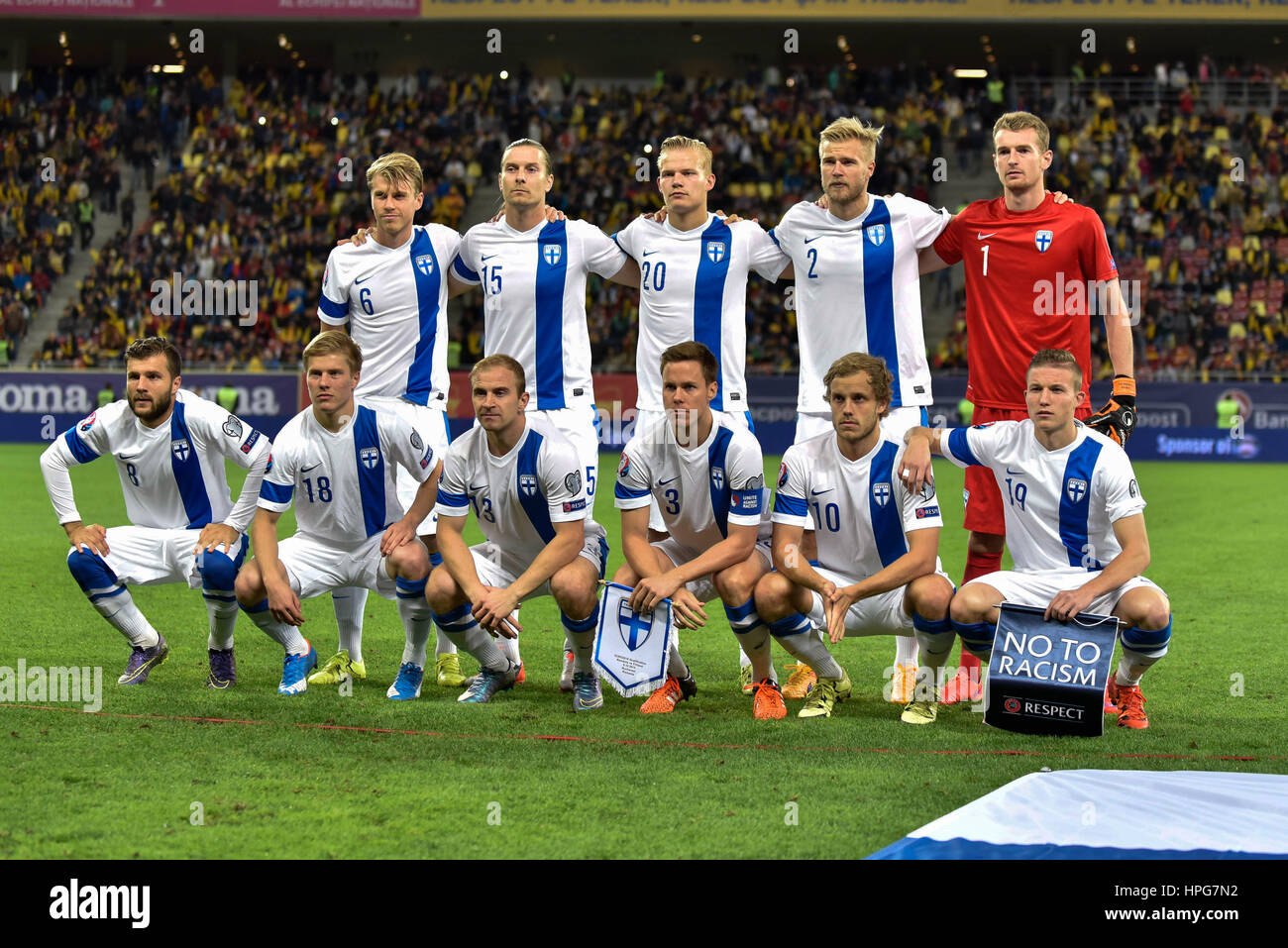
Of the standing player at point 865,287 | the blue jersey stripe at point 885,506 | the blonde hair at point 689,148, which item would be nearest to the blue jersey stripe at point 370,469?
the blonde hair at point 689,148

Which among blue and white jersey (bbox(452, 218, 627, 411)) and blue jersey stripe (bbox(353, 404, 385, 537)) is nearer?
blue jersey stripe (bbox(353, 404, 385, 537))

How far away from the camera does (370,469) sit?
6496mm

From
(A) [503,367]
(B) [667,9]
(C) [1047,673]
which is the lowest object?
(C) [1047,673]

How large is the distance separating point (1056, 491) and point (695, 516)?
1.53 metres

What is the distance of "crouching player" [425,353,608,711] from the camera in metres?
5.92

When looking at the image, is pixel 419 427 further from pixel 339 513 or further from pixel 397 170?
pixel 397 170

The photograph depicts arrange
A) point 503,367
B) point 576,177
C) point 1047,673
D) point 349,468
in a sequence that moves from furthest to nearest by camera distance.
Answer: point 576,177 < point 349,468 < point 503,367 < point 1047,673

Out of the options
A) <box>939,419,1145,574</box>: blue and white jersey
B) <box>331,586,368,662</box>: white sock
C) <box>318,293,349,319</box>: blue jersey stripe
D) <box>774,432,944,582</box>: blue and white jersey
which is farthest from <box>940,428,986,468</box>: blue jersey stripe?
<box>318,293,349,319</box>: blue jersey stripe

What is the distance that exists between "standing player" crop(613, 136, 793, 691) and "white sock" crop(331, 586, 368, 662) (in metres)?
1.49

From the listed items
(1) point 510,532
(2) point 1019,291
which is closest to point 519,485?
(1) point 510,532

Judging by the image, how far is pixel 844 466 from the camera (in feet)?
19.7

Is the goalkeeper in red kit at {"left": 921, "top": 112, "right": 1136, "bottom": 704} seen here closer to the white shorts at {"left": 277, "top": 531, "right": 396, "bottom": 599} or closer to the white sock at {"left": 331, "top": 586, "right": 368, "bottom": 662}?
the white shorts at {"left": 277, "top": 531, "right": 396, "bottom": 599}

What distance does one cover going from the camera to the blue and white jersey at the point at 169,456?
6.55 meters

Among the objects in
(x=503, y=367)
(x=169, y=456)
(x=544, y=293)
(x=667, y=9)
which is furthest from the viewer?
(x=667, y=9)
